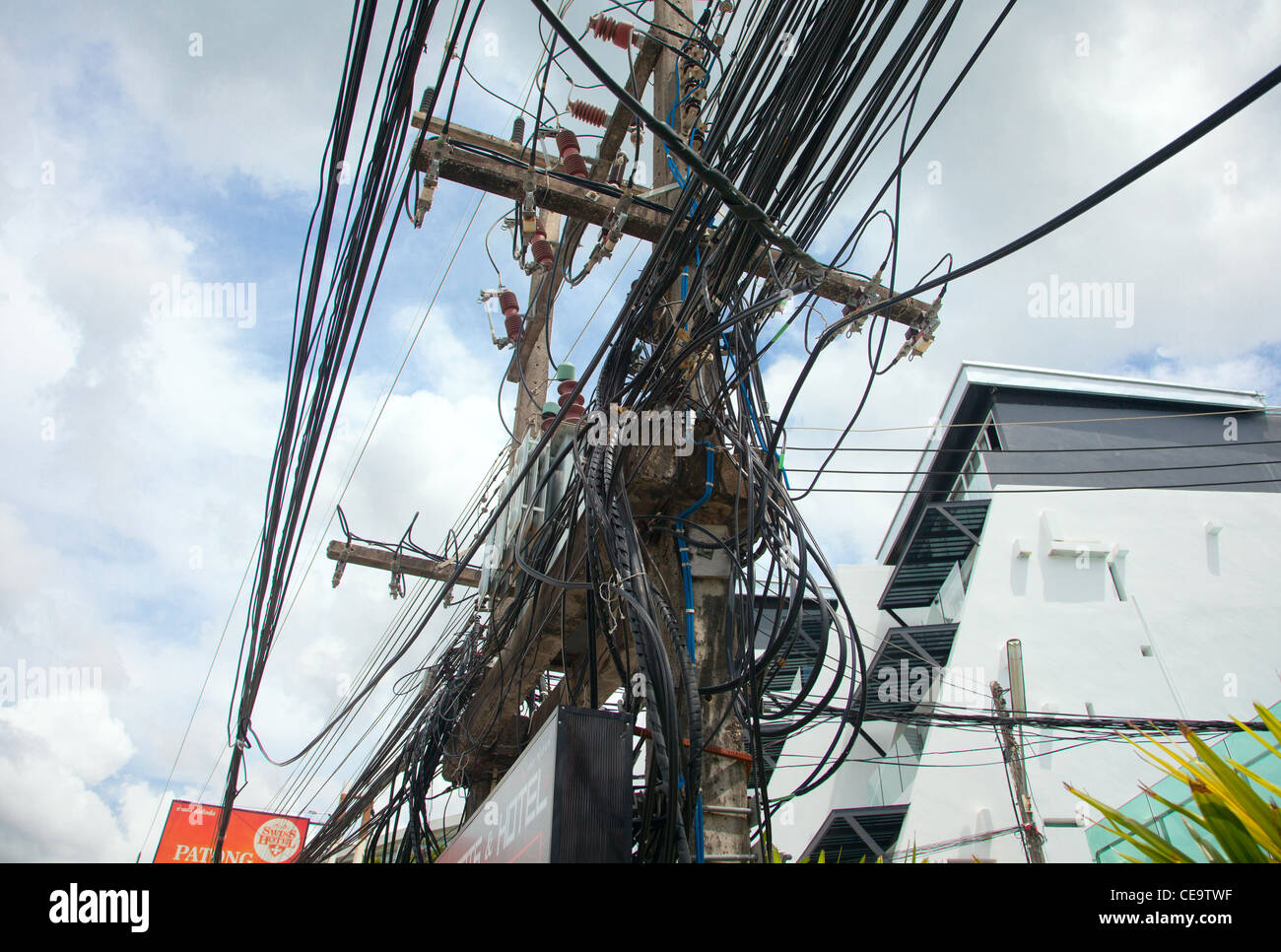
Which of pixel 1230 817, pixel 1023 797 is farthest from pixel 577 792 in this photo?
pixel 1023 797

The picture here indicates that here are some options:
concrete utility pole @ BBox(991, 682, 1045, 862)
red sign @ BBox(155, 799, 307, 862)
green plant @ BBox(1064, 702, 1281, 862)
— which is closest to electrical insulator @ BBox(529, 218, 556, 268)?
green plant @ BBox(1064, 702, 1281, 862)

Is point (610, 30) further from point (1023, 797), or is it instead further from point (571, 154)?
point (1023, 797)

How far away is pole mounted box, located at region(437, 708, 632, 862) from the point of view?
2803mm

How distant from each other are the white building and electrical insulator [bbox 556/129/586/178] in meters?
11.0

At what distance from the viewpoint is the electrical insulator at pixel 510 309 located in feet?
25.0

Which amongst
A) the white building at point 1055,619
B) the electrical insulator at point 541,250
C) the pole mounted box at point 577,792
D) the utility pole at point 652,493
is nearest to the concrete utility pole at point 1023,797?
the white building at point 1055,619

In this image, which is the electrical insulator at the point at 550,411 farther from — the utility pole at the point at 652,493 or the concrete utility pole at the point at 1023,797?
the concrete utility pole at the point at 1023,797

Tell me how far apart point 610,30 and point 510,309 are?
105 inches

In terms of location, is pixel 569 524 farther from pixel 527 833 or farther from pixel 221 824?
pixel 221 824

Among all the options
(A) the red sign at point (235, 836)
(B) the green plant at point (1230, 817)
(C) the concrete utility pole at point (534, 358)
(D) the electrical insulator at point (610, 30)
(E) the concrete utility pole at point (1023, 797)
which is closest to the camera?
(B) the green plant at point (1230, 817)

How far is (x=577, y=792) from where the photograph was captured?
113 inches

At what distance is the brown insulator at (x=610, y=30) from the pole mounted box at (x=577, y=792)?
487cm

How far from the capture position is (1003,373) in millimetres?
21453
